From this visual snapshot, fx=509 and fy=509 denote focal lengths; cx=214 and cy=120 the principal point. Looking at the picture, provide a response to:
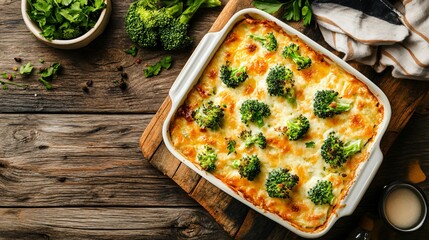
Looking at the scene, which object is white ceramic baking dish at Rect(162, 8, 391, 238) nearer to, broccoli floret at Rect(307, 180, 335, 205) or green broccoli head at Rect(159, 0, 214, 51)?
broccoli floret at Rect(307, 180, 335, 205)

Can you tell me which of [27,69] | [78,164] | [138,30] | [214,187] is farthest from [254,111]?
[27,69]

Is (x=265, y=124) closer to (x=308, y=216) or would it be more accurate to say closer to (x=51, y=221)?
A: (x=308, y=216)

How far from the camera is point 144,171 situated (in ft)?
13.1

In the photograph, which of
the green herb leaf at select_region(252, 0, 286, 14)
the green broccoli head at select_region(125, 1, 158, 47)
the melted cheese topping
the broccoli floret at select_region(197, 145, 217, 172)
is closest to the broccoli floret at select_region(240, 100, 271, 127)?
the melted cheese topping

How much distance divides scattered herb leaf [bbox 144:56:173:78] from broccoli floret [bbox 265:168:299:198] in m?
1.19

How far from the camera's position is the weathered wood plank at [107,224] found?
13.0 ft

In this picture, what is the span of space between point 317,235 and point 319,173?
1.33 ft

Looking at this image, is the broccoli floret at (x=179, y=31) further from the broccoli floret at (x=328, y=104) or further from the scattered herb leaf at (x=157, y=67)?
the broccoli floret at (x=328, y=104)

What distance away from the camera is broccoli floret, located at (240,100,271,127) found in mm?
3369

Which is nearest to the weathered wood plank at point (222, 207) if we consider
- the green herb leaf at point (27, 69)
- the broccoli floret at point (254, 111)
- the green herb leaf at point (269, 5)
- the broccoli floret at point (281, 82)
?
the broccoli floret at point (254, 111)

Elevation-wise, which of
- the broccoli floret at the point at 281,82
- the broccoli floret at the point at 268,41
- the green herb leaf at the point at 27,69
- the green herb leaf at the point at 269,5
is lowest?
the green herb leaf at the point at 27,69

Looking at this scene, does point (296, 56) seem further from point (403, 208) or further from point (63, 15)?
point (63, 15)

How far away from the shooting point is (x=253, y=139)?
134 inches

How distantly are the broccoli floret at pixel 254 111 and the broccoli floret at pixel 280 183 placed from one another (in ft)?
1.16
